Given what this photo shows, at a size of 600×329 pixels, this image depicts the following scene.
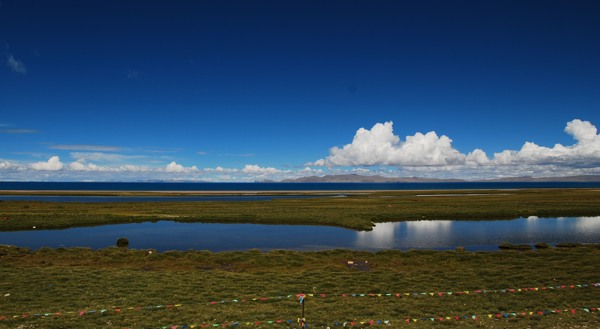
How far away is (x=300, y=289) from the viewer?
2383 centimetres

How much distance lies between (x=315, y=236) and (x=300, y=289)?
89.1 feet

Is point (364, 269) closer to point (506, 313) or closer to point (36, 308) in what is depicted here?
point (506, 313)

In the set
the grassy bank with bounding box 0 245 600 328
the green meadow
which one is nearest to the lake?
the green meadow

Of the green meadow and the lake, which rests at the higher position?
the green meadow

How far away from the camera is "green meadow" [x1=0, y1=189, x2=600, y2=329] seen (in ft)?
59.0

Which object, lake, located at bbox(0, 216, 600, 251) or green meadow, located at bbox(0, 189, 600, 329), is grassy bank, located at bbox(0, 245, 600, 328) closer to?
green meadow, located at bbox(0, 189, 600, 329)

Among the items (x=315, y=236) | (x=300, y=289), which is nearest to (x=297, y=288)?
(x=300, y=289)

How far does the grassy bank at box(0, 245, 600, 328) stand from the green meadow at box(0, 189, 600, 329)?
2.8 inches

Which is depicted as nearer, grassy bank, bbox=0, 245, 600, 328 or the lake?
grassy bank, bbox=0, 245, 600, 328

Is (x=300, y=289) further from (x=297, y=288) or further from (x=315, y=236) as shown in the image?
(x=315, y=236)

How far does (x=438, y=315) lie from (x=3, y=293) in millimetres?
25541

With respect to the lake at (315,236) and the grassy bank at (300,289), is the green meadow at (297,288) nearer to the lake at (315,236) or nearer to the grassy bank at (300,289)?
the grassy bank at (300,289)

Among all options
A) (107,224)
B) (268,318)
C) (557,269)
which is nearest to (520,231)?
(557,269)

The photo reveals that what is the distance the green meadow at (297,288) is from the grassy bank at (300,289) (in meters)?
0.07
